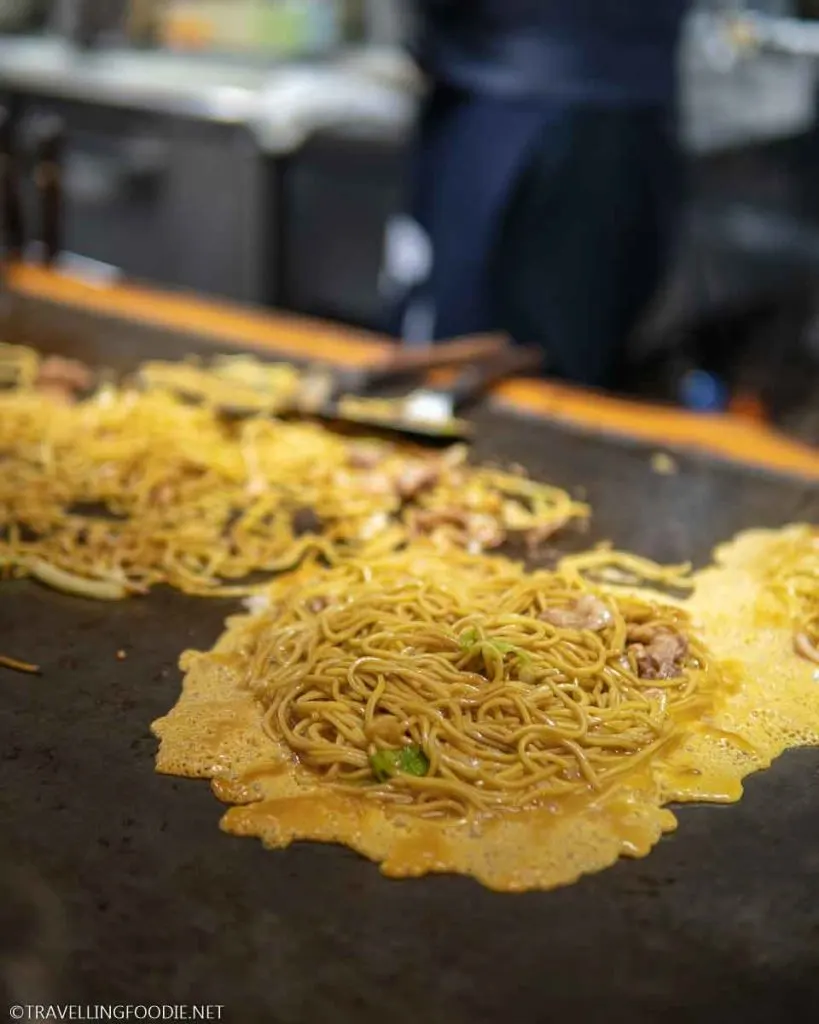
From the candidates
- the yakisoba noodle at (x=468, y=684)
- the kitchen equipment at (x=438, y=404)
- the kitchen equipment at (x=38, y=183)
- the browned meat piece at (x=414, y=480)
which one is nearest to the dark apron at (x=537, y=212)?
the kitchen equipment at (x=438, y=404)

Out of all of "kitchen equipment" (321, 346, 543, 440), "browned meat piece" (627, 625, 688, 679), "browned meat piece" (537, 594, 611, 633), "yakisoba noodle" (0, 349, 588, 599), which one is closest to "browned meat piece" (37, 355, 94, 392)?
"yakisoba noodle" (0, 349, 588, 599)

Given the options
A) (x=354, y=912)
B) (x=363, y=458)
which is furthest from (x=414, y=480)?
(x=354, y=912)

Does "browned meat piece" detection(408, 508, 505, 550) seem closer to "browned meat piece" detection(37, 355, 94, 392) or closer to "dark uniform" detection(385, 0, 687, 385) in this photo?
"browned meat piece" detection(37, 355, 94, 392)

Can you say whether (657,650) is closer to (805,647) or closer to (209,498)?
(805,647)

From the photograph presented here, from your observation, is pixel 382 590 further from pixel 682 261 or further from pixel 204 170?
pixel 204 170

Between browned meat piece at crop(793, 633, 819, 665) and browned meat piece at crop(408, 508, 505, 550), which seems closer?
browned meat piece at crop(793, 633, 819, 665)

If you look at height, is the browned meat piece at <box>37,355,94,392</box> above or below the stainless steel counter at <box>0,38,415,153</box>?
below

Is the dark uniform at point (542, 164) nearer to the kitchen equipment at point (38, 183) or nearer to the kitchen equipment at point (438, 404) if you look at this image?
the kitchen equipment at point (438, 404)
